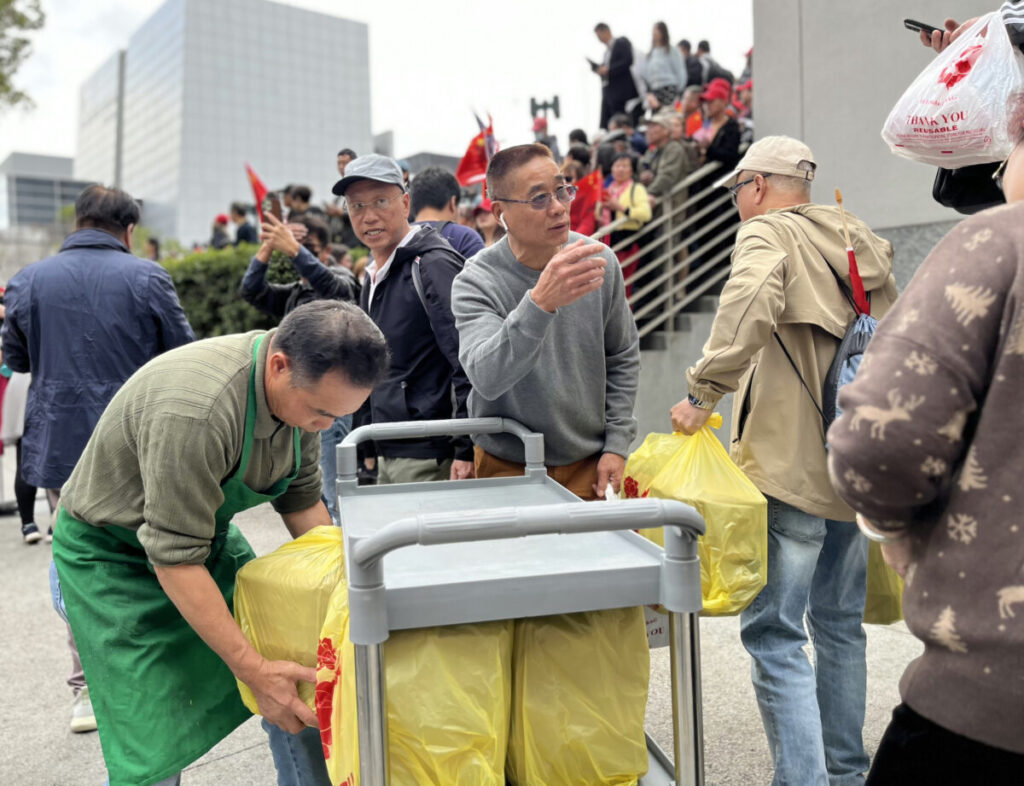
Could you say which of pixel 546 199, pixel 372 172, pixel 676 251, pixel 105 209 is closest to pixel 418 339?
pixel 372 172

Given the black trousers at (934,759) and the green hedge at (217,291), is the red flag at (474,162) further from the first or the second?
the black trousers at (934,759)

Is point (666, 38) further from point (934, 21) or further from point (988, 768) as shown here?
point (988, 768)

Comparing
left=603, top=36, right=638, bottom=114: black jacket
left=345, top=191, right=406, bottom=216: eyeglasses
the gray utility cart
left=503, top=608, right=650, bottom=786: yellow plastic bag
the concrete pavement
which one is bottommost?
the concrete pavement

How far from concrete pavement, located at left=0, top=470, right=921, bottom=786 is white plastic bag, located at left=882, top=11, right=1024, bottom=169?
7.17 feet

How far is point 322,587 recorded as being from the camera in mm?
1888

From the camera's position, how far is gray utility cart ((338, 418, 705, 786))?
1373 mm

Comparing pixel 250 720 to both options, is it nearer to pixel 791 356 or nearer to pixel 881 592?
pixel 881 592

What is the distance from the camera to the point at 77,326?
3.84 m

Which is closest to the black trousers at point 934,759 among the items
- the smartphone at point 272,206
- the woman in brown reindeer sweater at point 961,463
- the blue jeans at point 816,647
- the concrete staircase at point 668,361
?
the woman in brown reindeer sweater at point 961,463

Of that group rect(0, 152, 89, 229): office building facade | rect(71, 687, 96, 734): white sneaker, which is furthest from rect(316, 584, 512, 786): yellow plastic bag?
rect(0, 152, 89, 229): office building facade

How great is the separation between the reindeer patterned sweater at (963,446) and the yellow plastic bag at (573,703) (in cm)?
57

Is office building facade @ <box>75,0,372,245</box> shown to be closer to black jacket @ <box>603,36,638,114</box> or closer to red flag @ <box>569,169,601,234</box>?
black jacket @ <box>603,36,638,114</box>

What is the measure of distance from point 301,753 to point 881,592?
1.87 metres

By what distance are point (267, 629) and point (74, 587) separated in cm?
56
